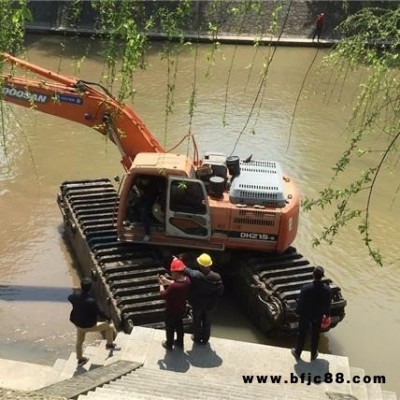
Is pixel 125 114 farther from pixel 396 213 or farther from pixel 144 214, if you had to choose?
pixel 396 213

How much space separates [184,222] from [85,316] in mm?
2753

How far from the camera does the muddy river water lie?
9.77 meters

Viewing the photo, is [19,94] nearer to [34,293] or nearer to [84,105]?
[84,105]

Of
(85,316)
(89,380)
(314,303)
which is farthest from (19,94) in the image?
(314,303)

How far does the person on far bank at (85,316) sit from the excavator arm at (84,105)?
141 inches

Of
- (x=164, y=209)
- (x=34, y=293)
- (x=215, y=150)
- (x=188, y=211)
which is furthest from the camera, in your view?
(x=215, y=150)

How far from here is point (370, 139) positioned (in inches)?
720

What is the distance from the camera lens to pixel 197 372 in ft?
24.7

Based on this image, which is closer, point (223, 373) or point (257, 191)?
point (223, 373)

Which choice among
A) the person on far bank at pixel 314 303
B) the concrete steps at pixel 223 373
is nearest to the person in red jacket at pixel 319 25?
the person on far bank at pixel 314 303

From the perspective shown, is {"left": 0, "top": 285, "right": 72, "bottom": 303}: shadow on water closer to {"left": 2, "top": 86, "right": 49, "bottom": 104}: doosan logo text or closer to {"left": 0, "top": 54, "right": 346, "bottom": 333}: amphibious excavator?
{"left": 0, "top": 54, "right": 346, "bottom": 333}: amphibious excavator

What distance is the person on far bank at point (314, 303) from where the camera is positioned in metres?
7.46

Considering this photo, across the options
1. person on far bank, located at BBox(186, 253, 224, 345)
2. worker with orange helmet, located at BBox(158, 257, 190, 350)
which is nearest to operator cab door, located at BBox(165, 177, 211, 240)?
person on far bank, located at BBox(186, 253, 224, 345)

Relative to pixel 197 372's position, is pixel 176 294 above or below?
above
